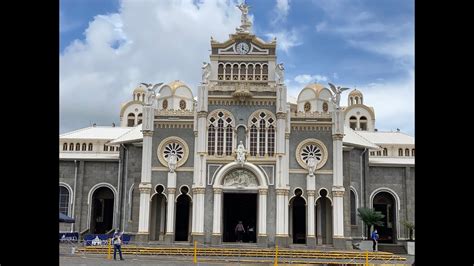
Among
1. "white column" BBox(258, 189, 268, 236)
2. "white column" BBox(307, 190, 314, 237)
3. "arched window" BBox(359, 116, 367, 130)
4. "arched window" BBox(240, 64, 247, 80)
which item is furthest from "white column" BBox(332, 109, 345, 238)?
"arched window" BBox(359, 116, 367, 130)

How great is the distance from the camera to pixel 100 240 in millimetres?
39812

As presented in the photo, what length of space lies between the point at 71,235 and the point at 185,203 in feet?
30.8

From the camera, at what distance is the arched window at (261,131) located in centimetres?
4231

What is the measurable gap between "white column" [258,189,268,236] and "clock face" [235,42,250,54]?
11174 mm

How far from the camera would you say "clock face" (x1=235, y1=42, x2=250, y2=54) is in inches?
1747

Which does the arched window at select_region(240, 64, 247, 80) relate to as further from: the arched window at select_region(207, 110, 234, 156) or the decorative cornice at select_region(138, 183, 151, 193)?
the decorative cornice at select_region(138, 183, 151, 193)

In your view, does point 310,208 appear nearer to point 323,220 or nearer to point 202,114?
point 323,220

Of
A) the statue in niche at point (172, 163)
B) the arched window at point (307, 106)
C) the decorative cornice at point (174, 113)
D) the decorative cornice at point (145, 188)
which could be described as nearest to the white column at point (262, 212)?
the statue in niche at point (172, 163)

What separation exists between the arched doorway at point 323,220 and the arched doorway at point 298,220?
5.86 feet

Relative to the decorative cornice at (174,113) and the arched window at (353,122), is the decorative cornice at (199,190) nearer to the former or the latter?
the decorative cornice at (174,113)

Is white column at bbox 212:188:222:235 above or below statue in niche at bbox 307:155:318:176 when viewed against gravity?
below
